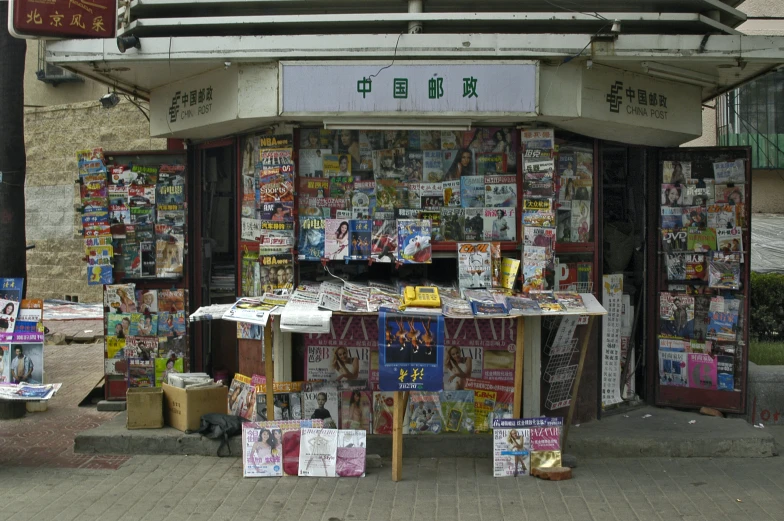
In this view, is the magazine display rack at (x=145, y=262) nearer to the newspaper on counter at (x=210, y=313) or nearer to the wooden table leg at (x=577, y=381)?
the newspaper on counter at (x=210, y=313)

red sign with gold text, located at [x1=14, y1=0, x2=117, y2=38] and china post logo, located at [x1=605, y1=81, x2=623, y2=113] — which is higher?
red sign with gold text, located at [x1=14, y1=0, x2=117, y2=38]

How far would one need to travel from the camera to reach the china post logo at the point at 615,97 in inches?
269

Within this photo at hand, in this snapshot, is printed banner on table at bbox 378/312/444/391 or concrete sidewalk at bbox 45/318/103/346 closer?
printed banner on table at bbox 378/312/444/391

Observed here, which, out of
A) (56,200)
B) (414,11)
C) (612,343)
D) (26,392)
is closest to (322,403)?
(26,392)

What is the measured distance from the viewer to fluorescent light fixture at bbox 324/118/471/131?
6.62m

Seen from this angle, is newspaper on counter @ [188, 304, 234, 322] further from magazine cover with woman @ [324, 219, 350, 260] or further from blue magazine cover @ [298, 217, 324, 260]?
magazine cover with woman @ [324, 219, 350, 260]

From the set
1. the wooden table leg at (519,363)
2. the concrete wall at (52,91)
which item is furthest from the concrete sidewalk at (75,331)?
the wooden table leg at (519,363)

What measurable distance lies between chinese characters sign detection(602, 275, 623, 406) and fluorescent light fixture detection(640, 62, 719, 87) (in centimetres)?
192

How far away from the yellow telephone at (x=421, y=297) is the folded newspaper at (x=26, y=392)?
2.95 m

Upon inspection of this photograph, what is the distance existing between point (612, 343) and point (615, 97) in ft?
7.92

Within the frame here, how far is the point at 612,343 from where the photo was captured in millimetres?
7902

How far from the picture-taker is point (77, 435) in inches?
271

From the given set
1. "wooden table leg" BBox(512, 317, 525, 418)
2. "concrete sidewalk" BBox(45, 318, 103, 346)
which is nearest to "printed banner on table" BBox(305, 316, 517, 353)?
"wooden table leg" BBox(512, 317, 525, 418)

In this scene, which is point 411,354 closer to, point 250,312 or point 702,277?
point 250,312
